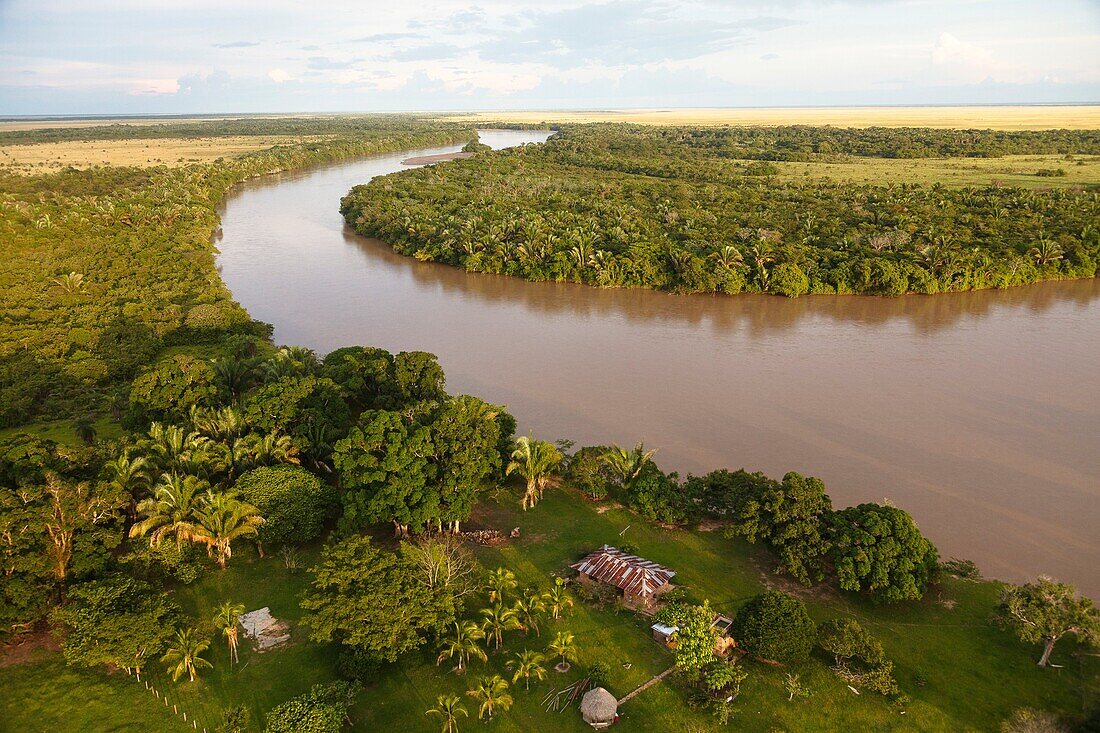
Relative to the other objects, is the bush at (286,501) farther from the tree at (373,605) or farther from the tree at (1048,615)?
the tree at (1048,615)

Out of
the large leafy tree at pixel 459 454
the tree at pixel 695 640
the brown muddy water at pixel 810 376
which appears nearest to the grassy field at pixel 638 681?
the tree at pixel 695 640

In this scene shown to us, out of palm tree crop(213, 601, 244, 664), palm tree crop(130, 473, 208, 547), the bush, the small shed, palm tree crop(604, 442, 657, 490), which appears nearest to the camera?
palm tree crop(213, 601, 244, 664)

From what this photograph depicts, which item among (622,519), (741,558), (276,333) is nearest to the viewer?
(741,558)

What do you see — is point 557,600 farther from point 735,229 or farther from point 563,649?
point 735,229

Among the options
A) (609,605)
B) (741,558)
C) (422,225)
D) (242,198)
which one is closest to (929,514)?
(741,558)

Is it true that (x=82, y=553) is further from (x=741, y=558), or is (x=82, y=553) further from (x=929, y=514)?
(x=929, y=514)

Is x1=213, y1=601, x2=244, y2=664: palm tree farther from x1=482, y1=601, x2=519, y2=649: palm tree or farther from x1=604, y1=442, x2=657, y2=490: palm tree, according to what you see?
x1=604, y1=442, x2=657, y2=490: palm tree

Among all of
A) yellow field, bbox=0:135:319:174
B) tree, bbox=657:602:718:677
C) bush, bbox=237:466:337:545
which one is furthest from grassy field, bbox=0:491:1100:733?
yellow field, bbox=0:135:319:174
